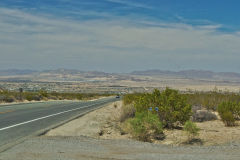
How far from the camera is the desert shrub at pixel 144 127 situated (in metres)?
12.2

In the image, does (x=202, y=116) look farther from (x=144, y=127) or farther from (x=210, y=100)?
(x=144, y=127)

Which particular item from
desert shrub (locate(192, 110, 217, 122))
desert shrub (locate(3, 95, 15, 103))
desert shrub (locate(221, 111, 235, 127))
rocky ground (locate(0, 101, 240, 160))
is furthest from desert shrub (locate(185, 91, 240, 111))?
desert shrub (locate(3, 95, 15, 103))

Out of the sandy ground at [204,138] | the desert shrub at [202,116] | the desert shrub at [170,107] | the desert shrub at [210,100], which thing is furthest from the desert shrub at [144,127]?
the desert shrub at [210,100]

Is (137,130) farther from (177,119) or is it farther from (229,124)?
(229,124)

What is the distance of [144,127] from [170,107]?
4.47 m

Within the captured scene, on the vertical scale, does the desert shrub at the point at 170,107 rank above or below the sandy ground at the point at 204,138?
above

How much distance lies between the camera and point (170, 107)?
53.6 ft

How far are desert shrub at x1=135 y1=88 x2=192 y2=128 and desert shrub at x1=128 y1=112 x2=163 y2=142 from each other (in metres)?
1.98

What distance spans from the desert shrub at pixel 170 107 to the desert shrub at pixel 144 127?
198cm

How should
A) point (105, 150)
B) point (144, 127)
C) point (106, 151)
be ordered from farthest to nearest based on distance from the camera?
point (144, 127), point (105, 150), point (106, 151)

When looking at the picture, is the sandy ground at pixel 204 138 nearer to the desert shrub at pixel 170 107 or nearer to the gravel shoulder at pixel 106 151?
the desert shrub at pixel 170 107

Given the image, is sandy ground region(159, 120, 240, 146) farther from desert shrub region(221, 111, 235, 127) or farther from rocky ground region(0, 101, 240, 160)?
rocky ground region(0, 101, 240, 160)

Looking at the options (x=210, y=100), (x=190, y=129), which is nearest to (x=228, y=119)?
(x=190, y=129)

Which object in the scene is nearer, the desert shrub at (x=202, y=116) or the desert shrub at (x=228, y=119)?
the desert shrub at (x=228, y=119)
